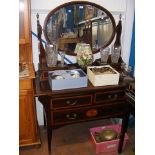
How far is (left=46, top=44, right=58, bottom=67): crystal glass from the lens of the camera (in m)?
2.03

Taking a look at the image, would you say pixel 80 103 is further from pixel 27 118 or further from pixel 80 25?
pixel 80 25

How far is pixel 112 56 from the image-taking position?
226 cm

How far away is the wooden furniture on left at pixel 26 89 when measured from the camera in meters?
1.86

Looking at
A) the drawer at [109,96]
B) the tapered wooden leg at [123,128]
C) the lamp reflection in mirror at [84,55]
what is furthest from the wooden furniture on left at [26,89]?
the tapered wooden leg at [123,128]

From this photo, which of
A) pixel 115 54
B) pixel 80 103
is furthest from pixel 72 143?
pixel 115 54

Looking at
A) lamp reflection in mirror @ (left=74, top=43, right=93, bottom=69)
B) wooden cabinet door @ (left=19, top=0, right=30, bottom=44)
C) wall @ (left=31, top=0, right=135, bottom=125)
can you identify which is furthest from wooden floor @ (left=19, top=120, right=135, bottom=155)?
wooden cabinet door @ (left=19, top=0, right=30, bottom=44)

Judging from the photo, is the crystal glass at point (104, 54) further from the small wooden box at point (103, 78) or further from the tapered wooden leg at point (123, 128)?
the tapered wooden leg at point (123, 128)

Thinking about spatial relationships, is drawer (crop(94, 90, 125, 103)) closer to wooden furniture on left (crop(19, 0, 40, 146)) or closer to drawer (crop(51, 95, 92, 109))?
drawer (crop(51, 95, 92, 109))

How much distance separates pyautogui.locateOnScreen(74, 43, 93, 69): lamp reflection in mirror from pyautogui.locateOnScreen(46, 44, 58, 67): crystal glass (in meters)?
0.24

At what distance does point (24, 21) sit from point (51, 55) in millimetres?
408

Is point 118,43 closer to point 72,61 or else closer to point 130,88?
point 72,61

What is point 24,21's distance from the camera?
187cm

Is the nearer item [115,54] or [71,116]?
[71,116]
